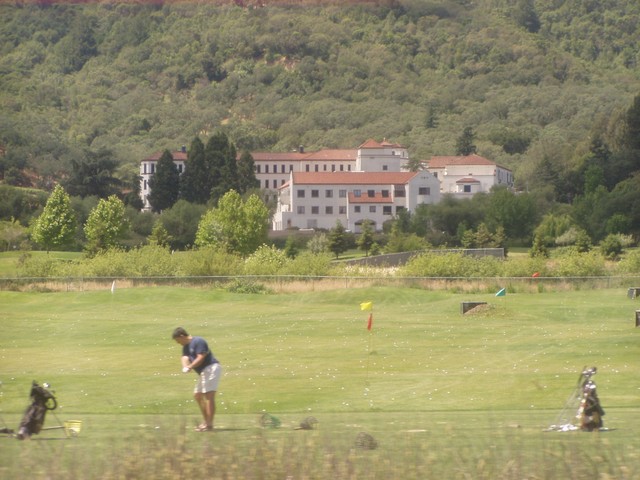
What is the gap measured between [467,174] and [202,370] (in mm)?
132757

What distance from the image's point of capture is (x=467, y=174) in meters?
150

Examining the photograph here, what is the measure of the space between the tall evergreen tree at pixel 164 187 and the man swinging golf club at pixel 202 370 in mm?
113028

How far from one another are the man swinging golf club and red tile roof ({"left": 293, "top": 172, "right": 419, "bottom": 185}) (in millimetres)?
116763

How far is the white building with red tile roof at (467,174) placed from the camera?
143 m

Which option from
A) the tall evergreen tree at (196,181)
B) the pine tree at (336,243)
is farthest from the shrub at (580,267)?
the tall evergreen tree at (196,181)

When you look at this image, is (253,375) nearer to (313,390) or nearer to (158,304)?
(313,390)

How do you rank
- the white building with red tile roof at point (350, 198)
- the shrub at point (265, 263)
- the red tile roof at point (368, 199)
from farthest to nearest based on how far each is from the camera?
1. the red tile roof at point (368, 199)
2. the white building with red tile roof at point (350, 198)
3. the shrub at point (265, 263)

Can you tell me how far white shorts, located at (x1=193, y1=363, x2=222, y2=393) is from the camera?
18.8 meters

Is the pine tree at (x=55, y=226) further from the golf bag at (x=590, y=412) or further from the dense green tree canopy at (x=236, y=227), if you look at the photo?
the golf bag at (x=590, y=412)

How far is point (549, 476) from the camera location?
14.7 meters

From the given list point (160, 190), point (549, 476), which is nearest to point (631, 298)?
point (549, 476)

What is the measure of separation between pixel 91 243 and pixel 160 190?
41373 millimetres

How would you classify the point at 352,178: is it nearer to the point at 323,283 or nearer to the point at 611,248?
the point at 611,248

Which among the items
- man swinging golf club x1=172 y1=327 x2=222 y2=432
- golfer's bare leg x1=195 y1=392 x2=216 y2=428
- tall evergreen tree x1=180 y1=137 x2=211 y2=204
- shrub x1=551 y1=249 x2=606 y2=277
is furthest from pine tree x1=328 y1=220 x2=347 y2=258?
golfer's bare leg x1=195 y1=392 x2=216 y2=428
